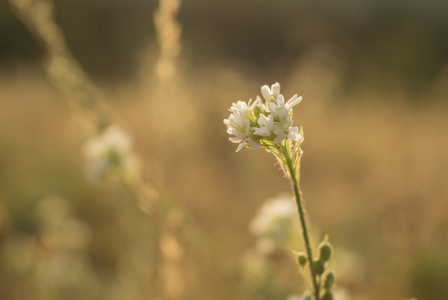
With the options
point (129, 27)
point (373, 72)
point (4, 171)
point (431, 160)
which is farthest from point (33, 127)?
point (129, 27)

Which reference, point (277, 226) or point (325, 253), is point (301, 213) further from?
point (277, 226)

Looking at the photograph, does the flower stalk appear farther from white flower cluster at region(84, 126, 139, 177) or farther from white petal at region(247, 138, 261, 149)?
white flower cluster at region(84, 126, 139, 177)

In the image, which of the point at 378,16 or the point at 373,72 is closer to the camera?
the point at 373,72

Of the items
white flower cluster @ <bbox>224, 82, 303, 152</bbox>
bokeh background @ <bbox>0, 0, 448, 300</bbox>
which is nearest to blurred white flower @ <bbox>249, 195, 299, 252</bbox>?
bokeh background @ <bbox>0, 0, 448, 300</bbox>

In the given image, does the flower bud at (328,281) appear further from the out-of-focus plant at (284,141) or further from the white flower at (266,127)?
the white flower at (266,127)

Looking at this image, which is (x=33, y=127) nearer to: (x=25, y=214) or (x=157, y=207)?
(x=25, y=214)
